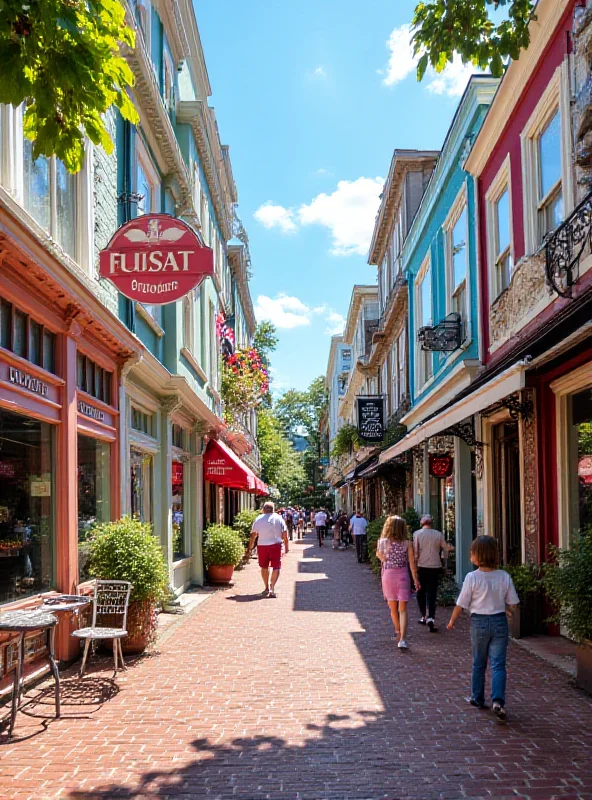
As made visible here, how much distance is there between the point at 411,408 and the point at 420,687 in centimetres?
1434

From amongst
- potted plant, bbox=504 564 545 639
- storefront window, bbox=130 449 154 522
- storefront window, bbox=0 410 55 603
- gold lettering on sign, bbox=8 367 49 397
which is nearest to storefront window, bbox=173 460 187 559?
storefront window, bbox=130 449 154 522

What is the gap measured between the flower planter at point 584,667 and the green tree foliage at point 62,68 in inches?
232

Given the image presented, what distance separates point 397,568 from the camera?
10.0 m

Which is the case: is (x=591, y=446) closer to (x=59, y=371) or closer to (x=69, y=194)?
(x=59, y=371)

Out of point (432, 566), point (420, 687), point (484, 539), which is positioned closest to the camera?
point (484, 539)

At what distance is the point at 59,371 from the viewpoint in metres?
8.54

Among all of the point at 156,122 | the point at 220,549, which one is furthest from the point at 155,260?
the point at 220,549

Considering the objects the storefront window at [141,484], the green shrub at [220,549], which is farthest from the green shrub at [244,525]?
the storefront window at [141,484]

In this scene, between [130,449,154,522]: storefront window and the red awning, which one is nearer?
[130,449,154,522]: storefront window

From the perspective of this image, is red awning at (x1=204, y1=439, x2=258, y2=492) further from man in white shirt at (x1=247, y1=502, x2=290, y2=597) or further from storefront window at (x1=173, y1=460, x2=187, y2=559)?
man in white shirt at (x1=247, y1=502, x2=290, y2=597)

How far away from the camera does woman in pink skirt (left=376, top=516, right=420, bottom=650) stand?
9930mm

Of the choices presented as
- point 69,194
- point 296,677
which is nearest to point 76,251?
point 69,194

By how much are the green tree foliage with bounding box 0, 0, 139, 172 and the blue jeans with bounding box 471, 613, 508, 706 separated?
471 centimetres

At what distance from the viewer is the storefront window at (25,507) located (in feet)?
24.2
